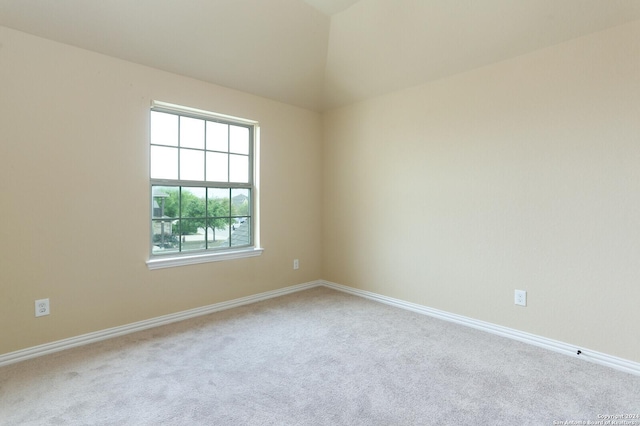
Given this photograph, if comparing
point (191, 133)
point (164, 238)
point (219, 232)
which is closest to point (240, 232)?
point (219, 232)

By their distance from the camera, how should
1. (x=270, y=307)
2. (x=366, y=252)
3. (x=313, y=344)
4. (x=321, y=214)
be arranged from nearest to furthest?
(x=313, y=344) → (x=270, y=307) → (x=366, y=252) → (x=321, y=214)

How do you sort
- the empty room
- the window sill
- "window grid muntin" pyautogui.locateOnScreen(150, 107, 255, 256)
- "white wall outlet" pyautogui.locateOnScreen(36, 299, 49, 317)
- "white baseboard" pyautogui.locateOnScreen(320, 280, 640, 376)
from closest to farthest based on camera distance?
the empty room, "white baseboard" pyautogui.locateOnScreen(320, 280, 640, 376), "white wall outlet" pyautogui.locateOnScreen(36, 299, 49, 317), the window sill, "window grid muntin" pyautogui.locateOnScreen(150, 107, 255, 256)

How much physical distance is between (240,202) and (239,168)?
1.20 feet

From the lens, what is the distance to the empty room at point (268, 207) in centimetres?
200

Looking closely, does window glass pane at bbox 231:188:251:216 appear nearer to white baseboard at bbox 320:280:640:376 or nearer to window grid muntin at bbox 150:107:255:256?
window grid muntin at bbox 150:107:255:256

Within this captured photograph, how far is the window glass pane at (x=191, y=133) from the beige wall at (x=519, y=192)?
173 centimetres

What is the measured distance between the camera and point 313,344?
101 inches

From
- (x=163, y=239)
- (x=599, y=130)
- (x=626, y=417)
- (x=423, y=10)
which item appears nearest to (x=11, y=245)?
(x=163, y=239)

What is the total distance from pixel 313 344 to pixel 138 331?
1.48 m

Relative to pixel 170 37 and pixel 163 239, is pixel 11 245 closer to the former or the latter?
pixel 163 239

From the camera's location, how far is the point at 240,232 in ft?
12.0

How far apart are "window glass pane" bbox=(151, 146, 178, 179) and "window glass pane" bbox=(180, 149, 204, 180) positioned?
6cm

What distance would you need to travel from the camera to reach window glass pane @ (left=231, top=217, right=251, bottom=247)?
3.60 m

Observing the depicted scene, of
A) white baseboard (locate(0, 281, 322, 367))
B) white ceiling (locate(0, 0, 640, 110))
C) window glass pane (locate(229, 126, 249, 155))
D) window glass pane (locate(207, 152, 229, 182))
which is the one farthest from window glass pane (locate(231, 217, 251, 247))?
white ceiling (locate(0, 0, 640, 110))
